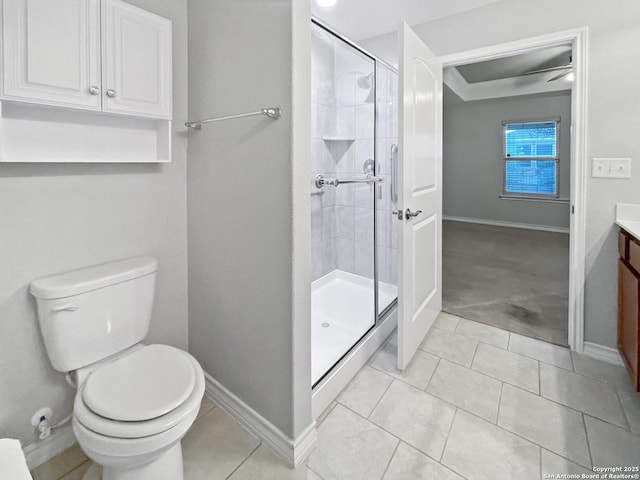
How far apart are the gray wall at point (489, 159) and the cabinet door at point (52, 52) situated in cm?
695

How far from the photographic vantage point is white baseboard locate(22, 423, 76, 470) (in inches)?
54.8

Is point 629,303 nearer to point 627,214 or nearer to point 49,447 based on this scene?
point 627,214

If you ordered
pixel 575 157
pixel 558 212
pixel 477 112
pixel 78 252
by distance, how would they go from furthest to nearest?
pixel 477 112
pixel 558 212
pixel 575 157
pixel 78 252

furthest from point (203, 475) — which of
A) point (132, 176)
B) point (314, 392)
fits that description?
point (132, 176)

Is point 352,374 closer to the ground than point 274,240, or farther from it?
closer to the ground

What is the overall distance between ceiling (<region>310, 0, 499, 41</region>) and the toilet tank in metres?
2.11

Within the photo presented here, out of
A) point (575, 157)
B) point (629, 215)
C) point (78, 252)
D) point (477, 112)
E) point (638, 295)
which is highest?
point (477, 112)

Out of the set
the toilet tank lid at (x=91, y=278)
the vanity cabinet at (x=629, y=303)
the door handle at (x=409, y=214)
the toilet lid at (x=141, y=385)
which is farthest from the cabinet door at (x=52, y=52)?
the vanity cabinet at (x=629, y=303)

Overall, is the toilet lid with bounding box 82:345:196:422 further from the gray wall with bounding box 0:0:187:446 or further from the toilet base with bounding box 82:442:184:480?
the gray wall with bounding box 0:0:187:446

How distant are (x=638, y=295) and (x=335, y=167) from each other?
2.17m

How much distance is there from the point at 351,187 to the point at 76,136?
80.6 inches

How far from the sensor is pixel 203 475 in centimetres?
138

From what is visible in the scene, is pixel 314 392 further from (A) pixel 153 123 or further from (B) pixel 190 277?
(A) pixel 153 123

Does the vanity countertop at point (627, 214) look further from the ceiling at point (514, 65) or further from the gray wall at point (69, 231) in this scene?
the ceiling at point (514, 65)
